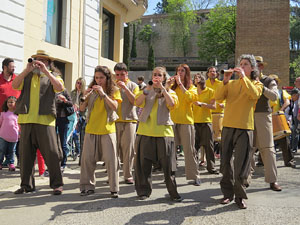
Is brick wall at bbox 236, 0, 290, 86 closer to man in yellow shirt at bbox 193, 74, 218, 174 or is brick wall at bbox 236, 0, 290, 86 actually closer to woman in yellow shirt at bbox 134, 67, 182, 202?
man in yellow shirt at bbox 193, 74, 218, 174

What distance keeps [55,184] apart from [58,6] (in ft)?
27.3

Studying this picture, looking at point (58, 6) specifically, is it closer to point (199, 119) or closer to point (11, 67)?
point (11, 67)

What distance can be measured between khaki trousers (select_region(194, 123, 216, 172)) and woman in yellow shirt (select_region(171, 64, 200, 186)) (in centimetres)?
93

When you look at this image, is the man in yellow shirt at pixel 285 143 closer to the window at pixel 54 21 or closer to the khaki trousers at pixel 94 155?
the khaki trousers at pixel 94 155

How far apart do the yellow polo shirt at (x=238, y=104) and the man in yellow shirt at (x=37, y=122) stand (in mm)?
2390

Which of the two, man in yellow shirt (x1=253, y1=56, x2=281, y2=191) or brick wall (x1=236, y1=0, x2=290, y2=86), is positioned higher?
brick wall (x1=236, y1=0, x2=290, y2=86)

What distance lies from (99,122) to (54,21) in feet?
25.3

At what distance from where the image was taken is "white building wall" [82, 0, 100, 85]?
508 inches

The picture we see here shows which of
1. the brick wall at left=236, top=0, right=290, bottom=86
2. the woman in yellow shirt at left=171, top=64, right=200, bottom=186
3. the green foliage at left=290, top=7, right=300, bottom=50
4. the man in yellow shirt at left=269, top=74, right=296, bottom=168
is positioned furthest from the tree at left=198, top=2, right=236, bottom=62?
the woman in yellow shirt at left=171, top=64, right=200, bottom=186

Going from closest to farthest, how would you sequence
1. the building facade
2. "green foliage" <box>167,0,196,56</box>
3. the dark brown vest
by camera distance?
the dark brown vest → the building facade → "green foliage" <box>167,0,196,56</box>

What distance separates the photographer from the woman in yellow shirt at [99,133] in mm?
4984


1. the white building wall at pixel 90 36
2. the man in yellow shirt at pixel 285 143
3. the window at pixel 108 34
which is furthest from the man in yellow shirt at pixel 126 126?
the window at pixel 108 34

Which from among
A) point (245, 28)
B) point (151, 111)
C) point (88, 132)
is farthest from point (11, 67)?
point (245, 28)

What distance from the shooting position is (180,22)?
58.6 metres
